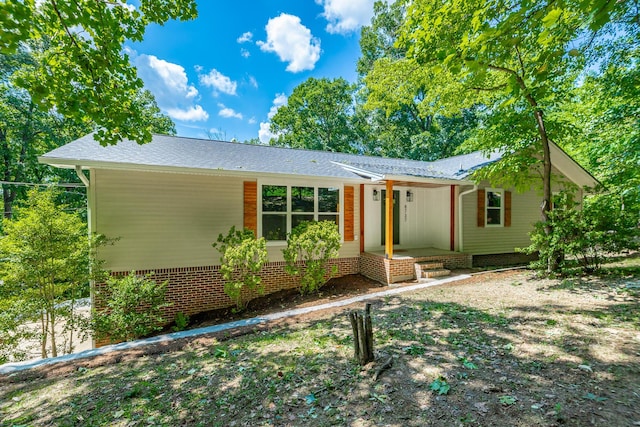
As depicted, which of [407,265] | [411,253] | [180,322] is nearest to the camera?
[180,322]

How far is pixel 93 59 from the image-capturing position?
13.7 ft

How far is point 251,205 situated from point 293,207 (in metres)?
1.19

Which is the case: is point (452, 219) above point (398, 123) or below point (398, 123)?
below

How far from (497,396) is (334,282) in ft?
18.6

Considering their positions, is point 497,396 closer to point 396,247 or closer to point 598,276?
point 598,276

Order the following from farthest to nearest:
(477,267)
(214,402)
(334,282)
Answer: (477,267), (334,282), (214,402)

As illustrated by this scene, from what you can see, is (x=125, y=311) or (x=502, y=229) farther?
(x=502, y=229)

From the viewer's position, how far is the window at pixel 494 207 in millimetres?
9906

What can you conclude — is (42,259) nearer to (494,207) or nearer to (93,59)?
(93,59)

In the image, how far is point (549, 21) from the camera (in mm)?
2312

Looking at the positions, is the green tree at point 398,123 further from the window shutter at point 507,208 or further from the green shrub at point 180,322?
the green shrub at point 180,322

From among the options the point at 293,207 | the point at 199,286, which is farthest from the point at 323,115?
the point at 199,286

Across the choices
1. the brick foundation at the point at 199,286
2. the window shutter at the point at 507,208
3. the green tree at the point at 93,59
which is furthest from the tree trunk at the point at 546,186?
the green tree at the point at 93,59

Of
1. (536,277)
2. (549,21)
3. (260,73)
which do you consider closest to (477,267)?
(536,277)
